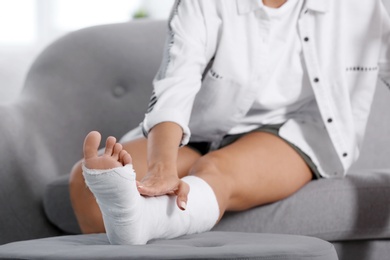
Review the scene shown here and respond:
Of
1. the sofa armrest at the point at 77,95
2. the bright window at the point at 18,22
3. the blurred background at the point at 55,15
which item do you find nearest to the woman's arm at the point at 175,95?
the sofa armrest at the point at 77,95

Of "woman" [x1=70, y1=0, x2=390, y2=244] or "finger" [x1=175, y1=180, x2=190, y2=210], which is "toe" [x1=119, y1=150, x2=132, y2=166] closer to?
"finger" [x1=175, y1=180, x2=190, y2=210]

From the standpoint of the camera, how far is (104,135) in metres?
2.60

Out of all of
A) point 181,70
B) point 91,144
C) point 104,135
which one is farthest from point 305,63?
point 91,144

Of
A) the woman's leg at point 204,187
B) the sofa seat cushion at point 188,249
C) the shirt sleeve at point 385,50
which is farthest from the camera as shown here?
the shirt sleeve at point 385,50

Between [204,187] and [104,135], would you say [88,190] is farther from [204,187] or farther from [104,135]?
[104,135]

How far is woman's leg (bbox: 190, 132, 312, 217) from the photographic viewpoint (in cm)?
181

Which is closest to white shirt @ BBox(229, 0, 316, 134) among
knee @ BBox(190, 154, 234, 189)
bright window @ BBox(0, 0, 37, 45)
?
knee @ BBox(190, 154, 234, 189)

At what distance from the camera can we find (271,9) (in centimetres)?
203

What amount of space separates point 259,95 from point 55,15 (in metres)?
3.39

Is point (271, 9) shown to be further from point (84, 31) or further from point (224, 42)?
point (84, 31)

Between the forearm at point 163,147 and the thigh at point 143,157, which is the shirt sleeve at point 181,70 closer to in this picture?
the forearm at point 163,147

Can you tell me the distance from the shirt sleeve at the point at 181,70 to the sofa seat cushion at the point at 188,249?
341 millimetres

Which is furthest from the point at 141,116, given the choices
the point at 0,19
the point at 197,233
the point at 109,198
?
the point at 0,19

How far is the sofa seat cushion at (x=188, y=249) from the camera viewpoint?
1.23 meters
